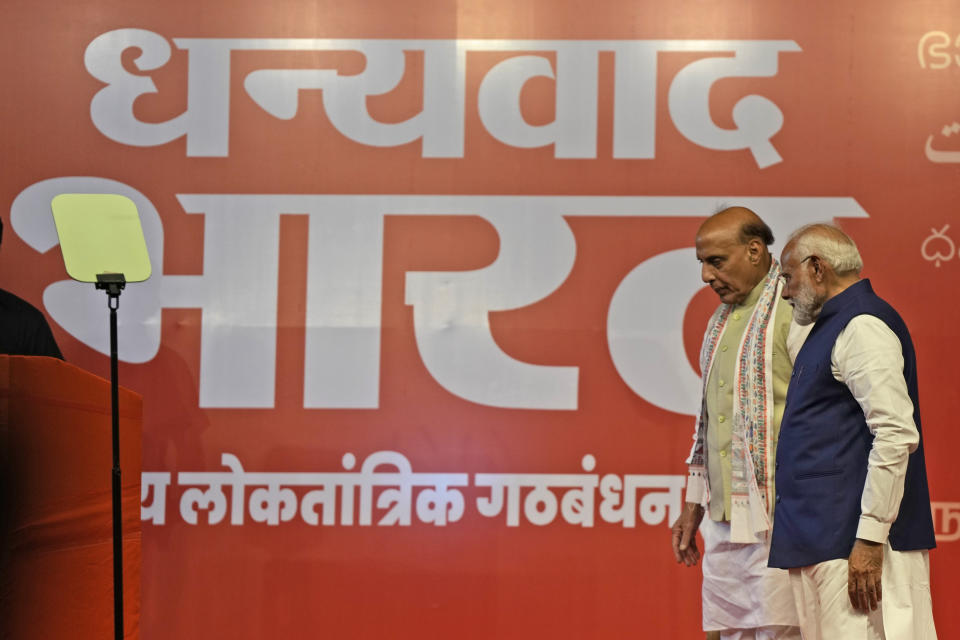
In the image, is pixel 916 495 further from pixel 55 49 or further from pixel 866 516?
pixel 55 49

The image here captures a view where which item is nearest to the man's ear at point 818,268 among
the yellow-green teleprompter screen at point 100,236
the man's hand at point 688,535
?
the man's hand at point 688,535

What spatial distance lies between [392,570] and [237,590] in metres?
0.56

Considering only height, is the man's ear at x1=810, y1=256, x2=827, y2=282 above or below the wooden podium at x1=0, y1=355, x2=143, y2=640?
above

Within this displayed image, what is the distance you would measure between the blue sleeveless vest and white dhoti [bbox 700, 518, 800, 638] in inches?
8.5

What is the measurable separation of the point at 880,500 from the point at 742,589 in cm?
60

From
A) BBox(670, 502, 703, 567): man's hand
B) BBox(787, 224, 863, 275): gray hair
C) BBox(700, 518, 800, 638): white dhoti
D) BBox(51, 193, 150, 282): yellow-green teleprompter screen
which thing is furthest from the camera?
BBox(51, 193, 150, 282): yellow-green teleprompter screen

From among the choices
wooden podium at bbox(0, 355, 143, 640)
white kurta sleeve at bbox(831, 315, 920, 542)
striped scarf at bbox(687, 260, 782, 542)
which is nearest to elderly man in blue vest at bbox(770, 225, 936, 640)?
white kurta sleeve at bbox(831, 315, 920, 542)

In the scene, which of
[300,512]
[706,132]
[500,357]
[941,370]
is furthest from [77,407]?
[941,370]

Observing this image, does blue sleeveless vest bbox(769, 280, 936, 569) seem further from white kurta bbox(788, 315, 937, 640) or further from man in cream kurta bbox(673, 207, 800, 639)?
man in cream kurta bbox(673, 207, 800, 639)

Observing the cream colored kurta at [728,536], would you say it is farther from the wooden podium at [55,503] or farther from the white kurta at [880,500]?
the wooden podium at [55,503]

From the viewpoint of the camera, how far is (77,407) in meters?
2.36

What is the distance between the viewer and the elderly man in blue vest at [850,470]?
2229mm

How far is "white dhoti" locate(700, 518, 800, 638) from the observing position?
259cm

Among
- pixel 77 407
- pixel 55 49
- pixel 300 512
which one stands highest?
pixel 55 49
